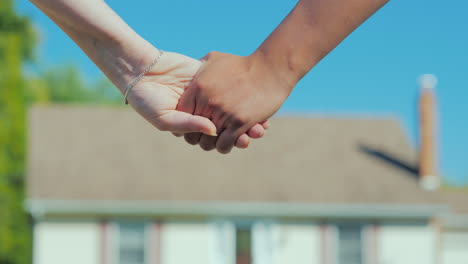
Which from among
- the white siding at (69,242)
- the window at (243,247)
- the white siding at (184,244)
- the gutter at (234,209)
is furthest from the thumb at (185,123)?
the window at (243,247)

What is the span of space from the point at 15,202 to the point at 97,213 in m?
4.32

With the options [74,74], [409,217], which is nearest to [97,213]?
[409,217]

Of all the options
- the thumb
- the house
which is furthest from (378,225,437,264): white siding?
the thumb

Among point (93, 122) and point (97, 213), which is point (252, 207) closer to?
point (97, 213)

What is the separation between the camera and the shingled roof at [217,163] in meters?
25.6

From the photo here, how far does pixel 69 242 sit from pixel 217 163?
5.38 metres

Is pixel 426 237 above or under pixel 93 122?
under

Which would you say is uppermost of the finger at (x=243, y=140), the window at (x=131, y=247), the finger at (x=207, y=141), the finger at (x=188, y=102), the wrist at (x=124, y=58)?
the window at (x=131, y=247)

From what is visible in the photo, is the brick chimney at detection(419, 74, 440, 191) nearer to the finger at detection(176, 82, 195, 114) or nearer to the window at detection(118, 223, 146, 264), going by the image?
the window at detection(118, 223, 146, 264)

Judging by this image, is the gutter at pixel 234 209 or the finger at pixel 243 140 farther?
the gutter at pixel 234 209

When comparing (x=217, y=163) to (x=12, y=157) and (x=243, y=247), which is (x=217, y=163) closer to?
(x=243, y=247)

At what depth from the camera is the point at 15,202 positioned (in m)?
27.6

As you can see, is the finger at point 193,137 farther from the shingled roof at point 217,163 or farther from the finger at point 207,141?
the shingled roof at point 217,163

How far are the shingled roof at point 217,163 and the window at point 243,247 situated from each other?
3911 millimetres
